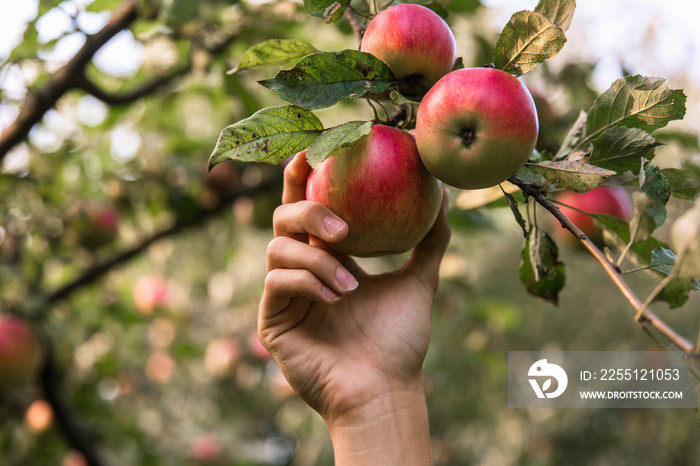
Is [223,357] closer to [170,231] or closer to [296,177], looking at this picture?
[170,231]

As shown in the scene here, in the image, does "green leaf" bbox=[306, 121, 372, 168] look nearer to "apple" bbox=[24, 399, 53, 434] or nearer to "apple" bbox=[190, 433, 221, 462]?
"apple" bbox=[24, 399, 53, 434]

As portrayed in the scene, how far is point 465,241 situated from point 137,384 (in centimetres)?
245

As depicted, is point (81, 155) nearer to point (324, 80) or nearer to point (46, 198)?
point (46, 198)

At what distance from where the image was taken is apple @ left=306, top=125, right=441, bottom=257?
1.93ft

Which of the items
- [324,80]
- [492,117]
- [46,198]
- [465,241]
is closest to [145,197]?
[46,198]

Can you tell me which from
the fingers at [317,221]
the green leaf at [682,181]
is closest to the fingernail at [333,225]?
the fingers at [317,221]

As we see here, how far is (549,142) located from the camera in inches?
53.3

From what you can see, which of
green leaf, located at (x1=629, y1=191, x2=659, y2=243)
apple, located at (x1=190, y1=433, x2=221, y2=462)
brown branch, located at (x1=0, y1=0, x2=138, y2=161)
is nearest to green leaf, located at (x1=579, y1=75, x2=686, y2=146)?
green leaf, located at (x1=629, y1=191, x2=659, y2=243)

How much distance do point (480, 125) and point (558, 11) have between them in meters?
0.17

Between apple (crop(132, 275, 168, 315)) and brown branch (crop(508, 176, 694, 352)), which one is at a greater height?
brown branch (crop(508, 176, 694, 352))

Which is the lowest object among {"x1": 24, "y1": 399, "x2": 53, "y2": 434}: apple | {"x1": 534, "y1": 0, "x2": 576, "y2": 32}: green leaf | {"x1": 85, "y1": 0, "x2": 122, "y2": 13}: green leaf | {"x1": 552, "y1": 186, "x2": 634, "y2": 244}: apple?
{"x1": 24, "y1": 399, "x2": 53, "y2": 434}: apple

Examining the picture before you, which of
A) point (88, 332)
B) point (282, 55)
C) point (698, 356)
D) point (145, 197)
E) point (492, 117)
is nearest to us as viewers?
point (698, 356)

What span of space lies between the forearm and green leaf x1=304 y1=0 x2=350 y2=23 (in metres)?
0.51

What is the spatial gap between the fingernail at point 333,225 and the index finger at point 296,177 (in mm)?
140
